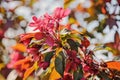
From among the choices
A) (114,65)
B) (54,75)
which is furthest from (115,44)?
(54,75)

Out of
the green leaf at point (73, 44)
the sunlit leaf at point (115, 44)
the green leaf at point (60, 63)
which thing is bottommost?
the sunlit leaf at point (115, 44)

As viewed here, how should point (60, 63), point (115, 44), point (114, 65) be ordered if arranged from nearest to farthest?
point (60, 63)
point (114, 65)
point (115, 44)

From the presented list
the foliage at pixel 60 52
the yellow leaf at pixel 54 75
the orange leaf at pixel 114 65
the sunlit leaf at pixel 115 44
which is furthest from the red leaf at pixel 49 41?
the sunlit leaf at pixel 115 44

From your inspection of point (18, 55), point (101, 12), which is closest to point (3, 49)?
point (18, 55)

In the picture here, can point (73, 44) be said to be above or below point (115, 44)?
above

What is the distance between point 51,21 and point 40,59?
18 cm

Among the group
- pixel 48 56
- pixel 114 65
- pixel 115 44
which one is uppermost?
pixel 48 56

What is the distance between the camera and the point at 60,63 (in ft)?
5.15

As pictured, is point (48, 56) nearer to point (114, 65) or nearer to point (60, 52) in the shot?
point (60, 52)

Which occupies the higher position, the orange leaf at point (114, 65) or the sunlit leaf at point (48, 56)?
the sunlit leaf at point (48, 56)

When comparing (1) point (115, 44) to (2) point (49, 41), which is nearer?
(2) point (49, 41)

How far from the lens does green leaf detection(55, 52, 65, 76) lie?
61.4 inches

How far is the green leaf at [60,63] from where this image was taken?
156 cm

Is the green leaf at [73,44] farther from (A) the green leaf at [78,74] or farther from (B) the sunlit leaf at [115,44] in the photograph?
(B) the sunlit leaf at [115,44]
